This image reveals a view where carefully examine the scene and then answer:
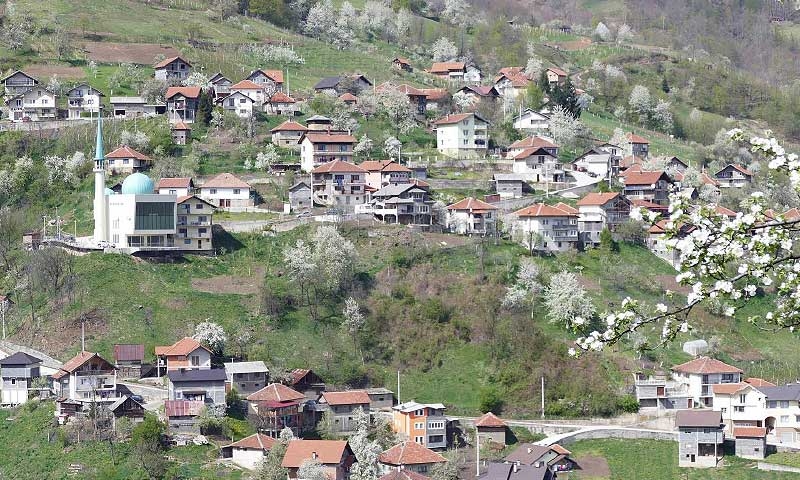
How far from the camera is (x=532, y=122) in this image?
96.4 meters

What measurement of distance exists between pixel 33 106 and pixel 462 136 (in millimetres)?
26711

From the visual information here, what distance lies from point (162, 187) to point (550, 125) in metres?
31.2

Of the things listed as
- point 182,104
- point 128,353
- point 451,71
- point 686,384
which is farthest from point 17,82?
point 686,384

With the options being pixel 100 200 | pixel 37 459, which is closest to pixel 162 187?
pixel 100 200

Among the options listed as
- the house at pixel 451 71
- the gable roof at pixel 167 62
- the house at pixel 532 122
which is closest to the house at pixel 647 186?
the house at pixel 532 122

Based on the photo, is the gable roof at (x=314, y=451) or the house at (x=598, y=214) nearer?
the gable roof at (x=314, y=451)

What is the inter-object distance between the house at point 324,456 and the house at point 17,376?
12.9 m

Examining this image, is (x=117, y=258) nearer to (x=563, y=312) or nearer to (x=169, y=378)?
(x=169, y=378)

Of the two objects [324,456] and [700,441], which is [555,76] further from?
[324,456]

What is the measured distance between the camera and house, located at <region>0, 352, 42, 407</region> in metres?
59.8

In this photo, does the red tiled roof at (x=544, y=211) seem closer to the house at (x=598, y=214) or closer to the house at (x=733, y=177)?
the house at (x=598, y=214)

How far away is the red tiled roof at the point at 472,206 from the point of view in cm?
7544

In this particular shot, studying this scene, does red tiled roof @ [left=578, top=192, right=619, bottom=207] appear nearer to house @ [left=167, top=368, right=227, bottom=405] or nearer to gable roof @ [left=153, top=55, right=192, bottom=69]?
house @ [left=167, top=368, right=227, bottom=405]

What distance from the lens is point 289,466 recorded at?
173 feet
